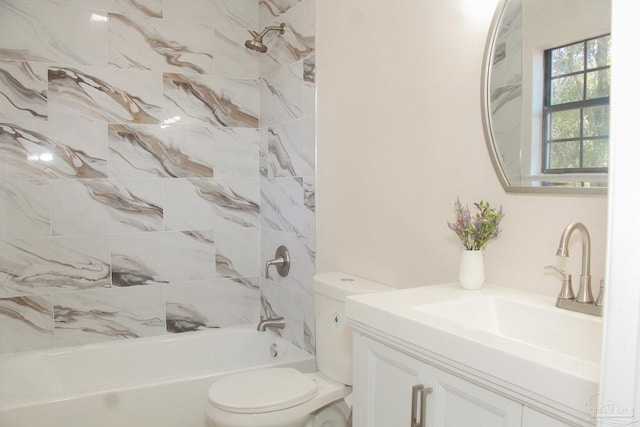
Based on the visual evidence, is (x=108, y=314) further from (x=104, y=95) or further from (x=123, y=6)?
(x=123, y=6)

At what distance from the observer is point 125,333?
2818 millimetres

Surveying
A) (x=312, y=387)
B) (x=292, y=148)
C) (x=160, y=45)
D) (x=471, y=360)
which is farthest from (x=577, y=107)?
(x=160, y=45)

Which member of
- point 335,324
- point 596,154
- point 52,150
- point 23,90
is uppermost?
point 23,90

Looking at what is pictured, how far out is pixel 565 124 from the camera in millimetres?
1323

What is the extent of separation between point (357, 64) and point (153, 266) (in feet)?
5.40

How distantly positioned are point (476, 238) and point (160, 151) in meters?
2.01

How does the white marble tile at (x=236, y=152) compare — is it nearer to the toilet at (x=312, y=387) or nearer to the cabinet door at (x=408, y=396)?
the toilet at (x=312, y=387)

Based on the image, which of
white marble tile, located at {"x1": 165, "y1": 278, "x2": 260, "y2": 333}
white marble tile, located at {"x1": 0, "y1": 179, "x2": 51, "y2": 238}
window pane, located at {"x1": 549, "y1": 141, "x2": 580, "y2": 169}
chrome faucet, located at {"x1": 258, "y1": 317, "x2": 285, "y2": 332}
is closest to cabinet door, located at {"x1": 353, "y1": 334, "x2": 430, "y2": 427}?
window pane, located at {"x1": 549, "y1": 141, "x2": 580, "y2": 169}

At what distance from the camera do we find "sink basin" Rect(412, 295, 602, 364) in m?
1.13

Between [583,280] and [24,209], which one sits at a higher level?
[24,209]

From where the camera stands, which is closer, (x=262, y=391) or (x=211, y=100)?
(x=262, y=391)

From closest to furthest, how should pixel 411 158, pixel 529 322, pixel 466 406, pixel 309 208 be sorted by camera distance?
pixel 466 406 < pixel 529 322 < pixel 411 158 < pixel 309 208

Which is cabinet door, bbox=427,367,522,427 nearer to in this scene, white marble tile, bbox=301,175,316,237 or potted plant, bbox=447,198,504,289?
potted plant, bbox=447,198,504,289

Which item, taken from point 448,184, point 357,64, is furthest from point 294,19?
point 448,184
